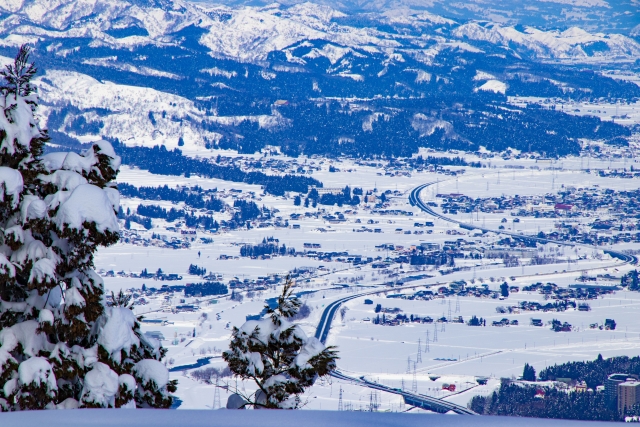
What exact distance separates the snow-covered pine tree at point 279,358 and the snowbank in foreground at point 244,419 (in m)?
4.41

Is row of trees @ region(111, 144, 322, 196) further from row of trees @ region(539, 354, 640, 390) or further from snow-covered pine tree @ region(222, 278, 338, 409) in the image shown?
snow-covered pine tree @ region(222, 278, 338, 409)

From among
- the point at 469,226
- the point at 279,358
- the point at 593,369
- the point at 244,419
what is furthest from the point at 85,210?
the point at 469,226

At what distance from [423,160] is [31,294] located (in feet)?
447

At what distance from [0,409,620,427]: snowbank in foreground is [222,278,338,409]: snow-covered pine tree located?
441cm

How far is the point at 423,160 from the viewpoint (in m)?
147

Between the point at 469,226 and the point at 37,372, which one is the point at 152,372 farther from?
the point at 469,226

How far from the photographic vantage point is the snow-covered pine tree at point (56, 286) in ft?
38.1

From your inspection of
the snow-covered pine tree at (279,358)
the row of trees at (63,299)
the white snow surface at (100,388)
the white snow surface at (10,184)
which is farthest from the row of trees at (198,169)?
the white snow surface at (100,388)

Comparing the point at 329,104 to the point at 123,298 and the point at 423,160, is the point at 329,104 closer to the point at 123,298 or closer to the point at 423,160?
the point at 423,160

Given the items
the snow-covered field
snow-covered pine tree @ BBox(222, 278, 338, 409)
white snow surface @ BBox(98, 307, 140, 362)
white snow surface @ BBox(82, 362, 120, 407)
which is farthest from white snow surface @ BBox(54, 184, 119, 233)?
the snow-covered field

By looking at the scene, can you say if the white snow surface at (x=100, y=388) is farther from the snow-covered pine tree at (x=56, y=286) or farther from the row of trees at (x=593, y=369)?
the row of trees at (x=593, y=369)

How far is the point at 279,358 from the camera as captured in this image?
1320 cm

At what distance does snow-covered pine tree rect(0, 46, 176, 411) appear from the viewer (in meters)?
11.6

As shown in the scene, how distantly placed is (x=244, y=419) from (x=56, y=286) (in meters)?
4.80
